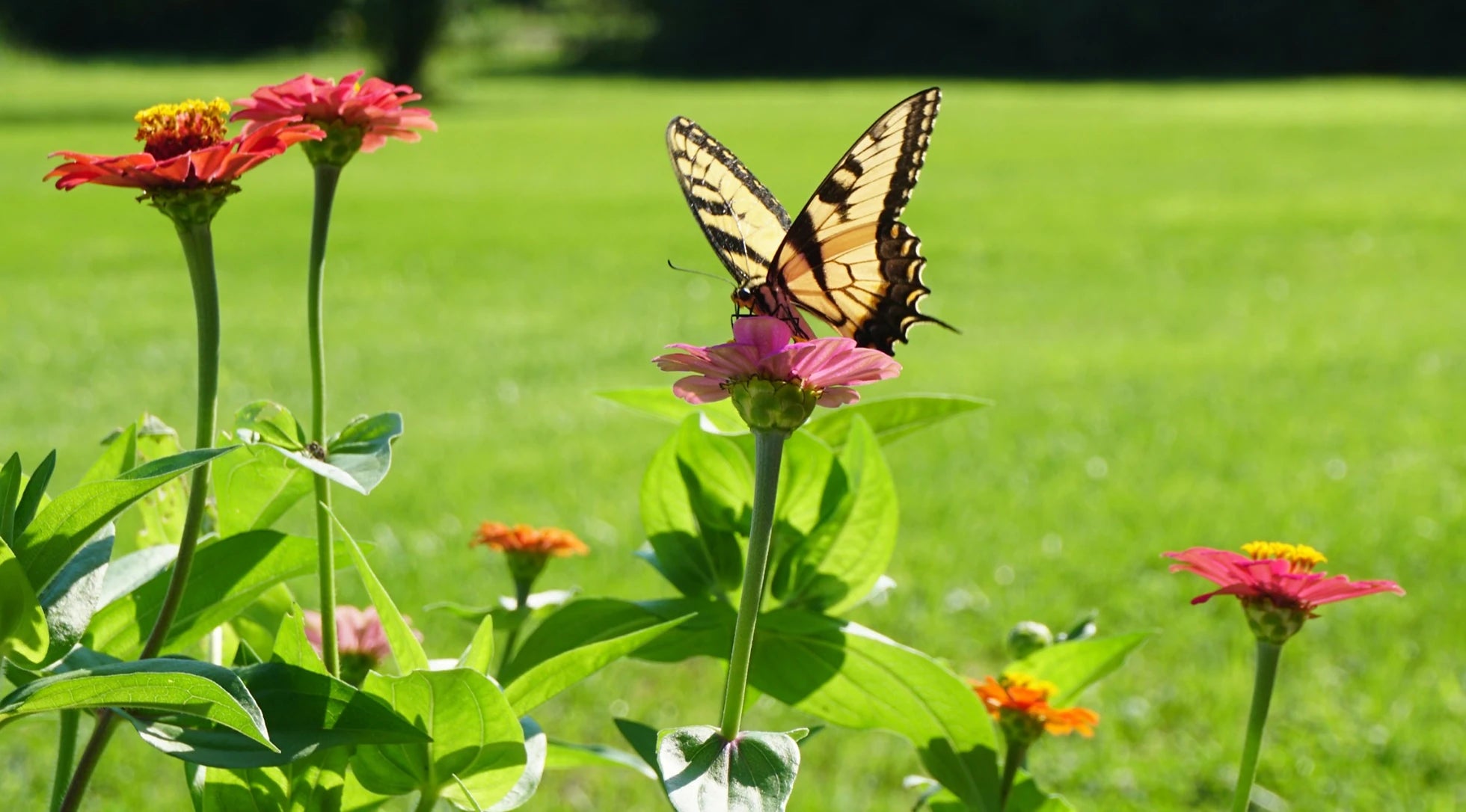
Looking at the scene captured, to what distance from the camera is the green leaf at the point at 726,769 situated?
58cm

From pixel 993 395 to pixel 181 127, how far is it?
5.02m

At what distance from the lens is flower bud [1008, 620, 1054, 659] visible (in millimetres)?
1017

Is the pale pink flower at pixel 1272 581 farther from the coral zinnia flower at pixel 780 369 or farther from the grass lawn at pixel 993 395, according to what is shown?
the grass lawn at pixel 993 395

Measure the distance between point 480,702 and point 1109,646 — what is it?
41cm

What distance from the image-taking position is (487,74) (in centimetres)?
3031

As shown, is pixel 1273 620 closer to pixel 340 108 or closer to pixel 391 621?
pixel 391 621

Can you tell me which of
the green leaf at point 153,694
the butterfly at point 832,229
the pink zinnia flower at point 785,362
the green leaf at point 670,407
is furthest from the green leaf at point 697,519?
the green leaf at point 153,694

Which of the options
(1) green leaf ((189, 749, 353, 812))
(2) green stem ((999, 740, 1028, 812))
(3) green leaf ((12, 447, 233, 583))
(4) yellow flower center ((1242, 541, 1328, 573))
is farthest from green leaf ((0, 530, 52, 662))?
(4) yellow flower center ((1242, 541, 1328, 573))

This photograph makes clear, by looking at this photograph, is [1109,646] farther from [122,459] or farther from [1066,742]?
[1066,742]

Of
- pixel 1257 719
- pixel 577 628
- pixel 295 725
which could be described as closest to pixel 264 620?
pixel 577 628

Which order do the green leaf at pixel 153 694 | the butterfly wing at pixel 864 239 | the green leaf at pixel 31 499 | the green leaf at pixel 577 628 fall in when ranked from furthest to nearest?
the butterfly wing at pixel 864 239, the green leaf at pixel 577 628, the green leaf at pixel 31 499, the green leaf at pixel 153 694

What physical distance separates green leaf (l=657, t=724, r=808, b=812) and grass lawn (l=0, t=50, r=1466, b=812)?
42.4 inches

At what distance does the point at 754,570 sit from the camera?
63 cm

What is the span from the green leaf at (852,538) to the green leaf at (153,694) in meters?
0.37
